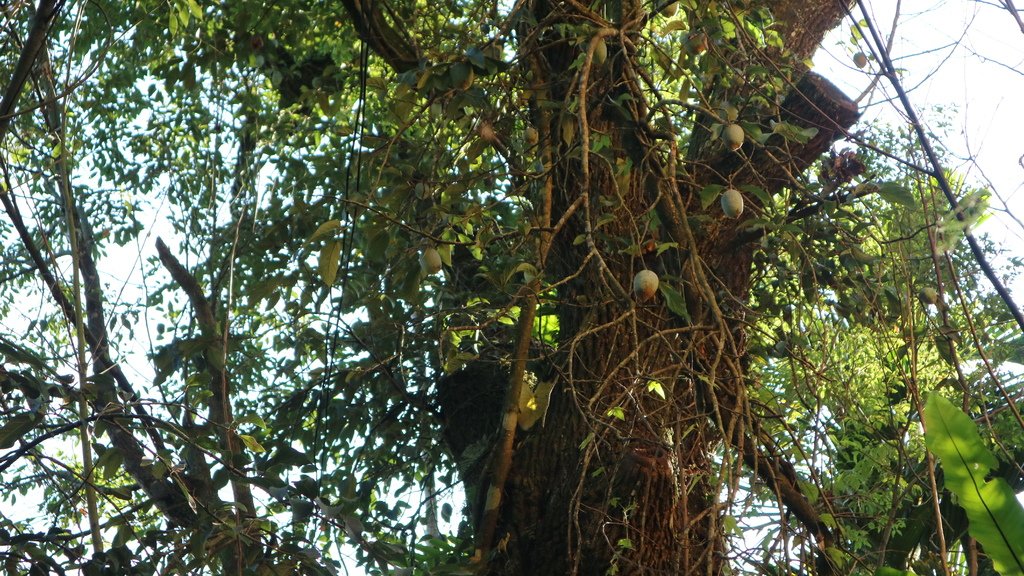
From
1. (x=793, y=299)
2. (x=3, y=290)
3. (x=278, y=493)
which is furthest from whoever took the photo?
(x=3, y=290)

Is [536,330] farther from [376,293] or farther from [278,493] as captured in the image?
[278,493]

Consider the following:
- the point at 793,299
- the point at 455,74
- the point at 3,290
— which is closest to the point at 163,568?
the point at 455,74

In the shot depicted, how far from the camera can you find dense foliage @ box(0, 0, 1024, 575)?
1.73 m

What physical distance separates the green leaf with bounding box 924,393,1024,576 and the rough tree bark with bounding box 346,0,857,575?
1.11 feet

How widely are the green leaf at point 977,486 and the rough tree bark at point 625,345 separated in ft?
1.11

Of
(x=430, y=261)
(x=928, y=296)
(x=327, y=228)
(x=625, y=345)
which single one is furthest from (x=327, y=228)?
(x=928, y=296)

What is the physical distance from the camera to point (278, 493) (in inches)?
61.9

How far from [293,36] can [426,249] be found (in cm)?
176

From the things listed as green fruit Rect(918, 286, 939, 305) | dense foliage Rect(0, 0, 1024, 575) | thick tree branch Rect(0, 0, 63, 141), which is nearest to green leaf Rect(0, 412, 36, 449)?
dense foliage Rect(0, 0, 1024, 575)

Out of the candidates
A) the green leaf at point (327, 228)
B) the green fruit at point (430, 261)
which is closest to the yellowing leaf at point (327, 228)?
the green leaf at point (327, 228)

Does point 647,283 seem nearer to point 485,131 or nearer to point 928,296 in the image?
point 485,131

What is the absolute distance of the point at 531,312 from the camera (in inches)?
81.6

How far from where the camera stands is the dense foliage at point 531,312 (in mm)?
1734

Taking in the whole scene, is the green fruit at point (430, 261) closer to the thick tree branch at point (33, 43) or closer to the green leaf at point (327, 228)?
the green leaf at point (327, 228)
